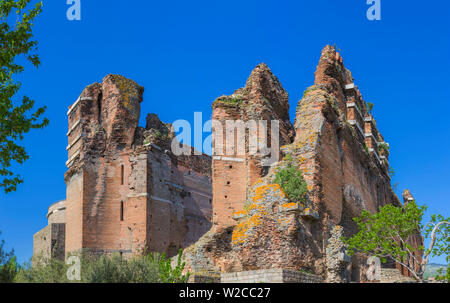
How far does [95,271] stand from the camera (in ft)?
43.5

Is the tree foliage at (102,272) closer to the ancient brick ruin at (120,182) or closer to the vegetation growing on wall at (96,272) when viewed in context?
the vegetation growing on wall at (96,272)

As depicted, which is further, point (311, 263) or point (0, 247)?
point (311, 263)

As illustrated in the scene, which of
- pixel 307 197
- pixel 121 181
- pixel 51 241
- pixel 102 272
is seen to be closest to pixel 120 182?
pixel 121 181

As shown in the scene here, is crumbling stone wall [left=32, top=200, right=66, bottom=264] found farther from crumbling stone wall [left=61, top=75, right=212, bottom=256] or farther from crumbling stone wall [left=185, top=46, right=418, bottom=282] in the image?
crumbling stone wall [left=185, top=46, right=418, bottom=282]

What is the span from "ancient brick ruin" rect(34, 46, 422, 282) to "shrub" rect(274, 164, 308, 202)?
0.96ft

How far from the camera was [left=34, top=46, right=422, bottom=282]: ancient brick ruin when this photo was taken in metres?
15.9

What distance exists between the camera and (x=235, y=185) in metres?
22.1

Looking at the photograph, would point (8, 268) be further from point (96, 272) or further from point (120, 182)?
point (120, 182)

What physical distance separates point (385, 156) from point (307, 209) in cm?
1816

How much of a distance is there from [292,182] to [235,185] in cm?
545

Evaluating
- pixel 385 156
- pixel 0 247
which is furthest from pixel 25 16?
pixel 385 156

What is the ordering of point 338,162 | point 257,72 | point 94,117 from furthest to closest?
point 94,117, point 257,72, point 338,162

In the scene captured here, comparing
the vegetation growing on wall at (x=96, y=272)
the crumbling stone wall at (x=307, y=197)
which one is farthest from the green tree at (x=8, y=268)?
the crumbling stone wall at (x=307, y=197)
